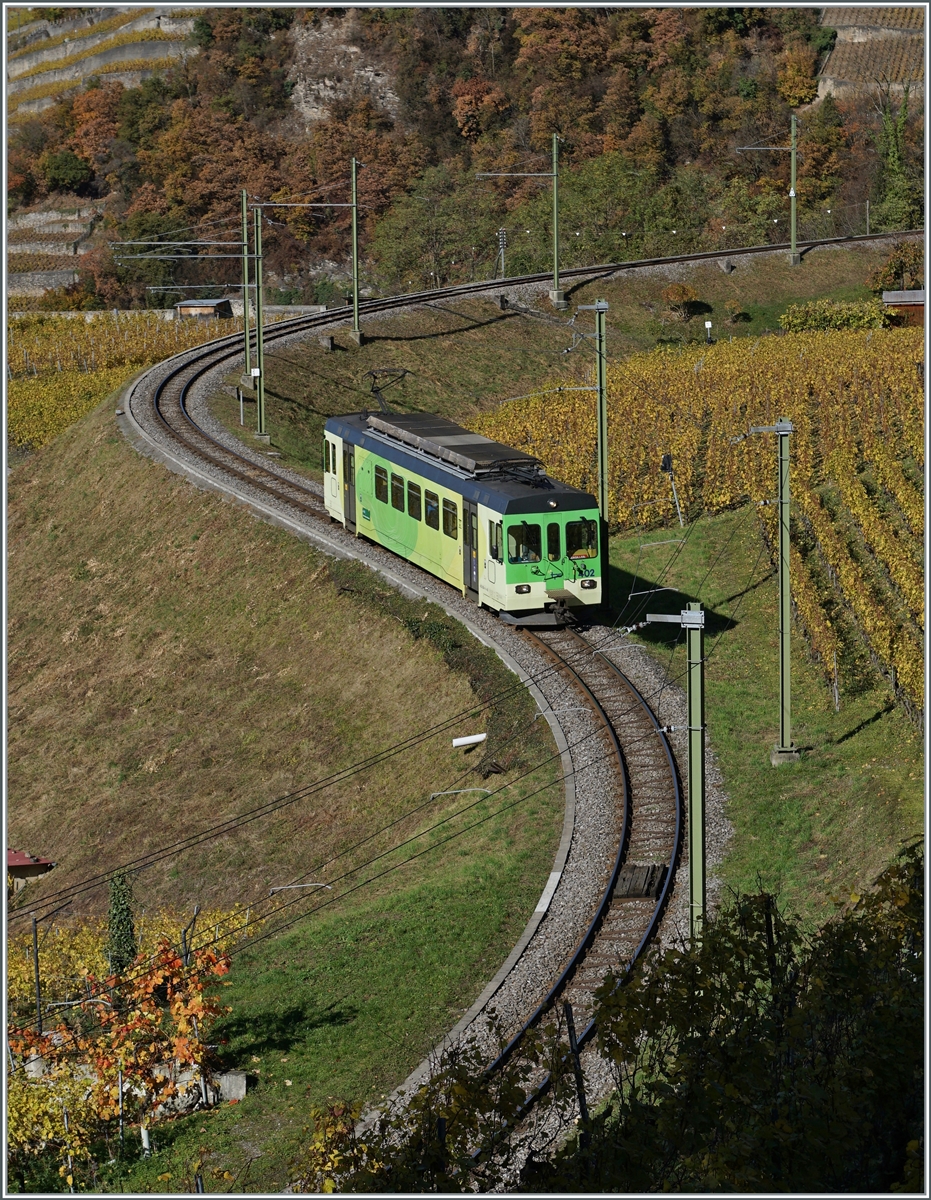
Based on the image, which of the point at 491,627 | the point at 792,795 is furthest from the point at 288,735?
the point at 792,795

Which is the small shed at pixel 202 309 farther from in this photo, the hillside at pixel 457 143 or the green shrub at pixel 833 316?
the green shrub at pixel 833 316

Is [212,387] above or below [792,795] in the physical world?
above

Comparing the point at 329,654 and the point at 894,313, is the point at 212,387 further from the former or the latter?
the point at 894,313

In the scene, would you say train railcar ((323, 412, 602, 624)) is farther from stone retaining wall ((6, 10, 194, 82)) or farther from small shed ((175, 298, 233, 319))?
stone retaining wall ((6, 10, 194, 82))

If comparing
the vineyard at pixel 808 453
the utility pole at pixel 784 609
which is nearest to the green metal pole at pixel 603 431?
the vineyard at pixel 808 453

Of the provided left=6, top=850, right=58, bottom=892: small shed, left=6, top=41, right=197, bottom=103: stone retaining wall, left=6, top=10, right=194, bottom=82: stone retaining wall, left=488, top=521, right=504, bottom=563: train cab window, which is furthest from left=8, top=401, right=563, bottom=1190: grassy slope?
left=6, top=10, right=194, bottom=82: stone retaining wall
